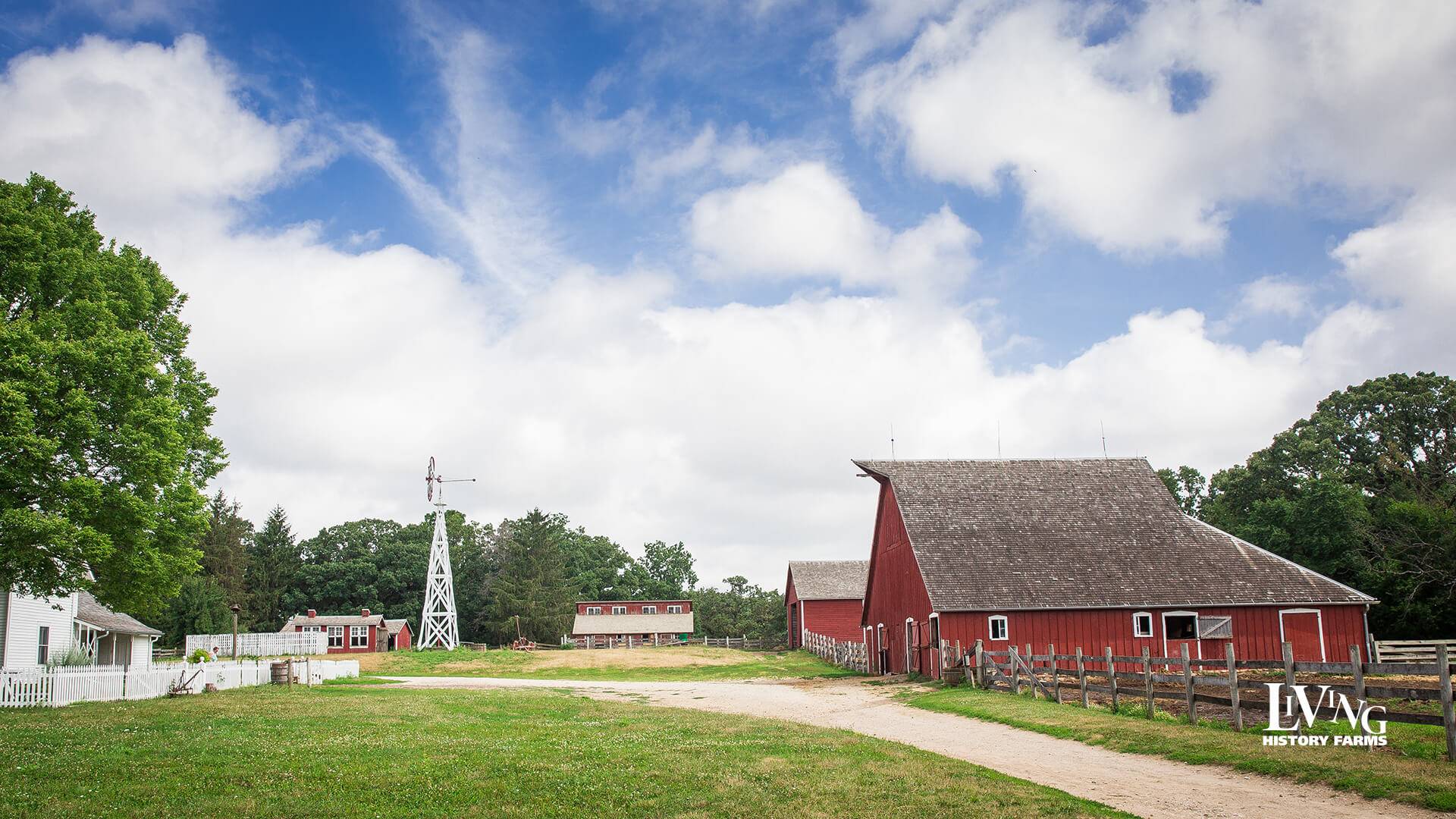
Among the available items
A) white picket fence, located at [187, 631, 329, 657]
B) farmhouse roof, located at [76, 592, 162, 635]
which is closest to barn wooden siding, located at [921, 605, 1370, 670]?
farmhouse roof, located at [76, 592, 162, 635]

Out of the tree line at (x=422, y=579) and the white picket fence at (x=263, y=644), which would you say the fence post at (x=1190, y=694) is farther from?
the tree line at (x=422, y=579)

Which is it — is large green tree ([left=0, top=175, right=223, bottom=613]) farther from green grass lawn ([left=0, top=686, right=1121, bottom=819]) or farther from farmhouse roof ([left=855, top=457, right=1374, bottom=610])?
farmhouse roof ([left=855, top=457, right=1374, bottom=610])

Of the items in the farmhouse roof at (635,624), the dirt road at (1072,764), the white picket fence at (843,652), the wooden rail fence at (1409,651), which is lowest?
the farmhouse roof at (635,624)

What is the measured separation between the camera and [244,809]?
33.5 ft

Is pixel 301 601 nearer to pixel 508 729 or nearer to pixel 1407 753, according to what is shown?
pixel 508 729

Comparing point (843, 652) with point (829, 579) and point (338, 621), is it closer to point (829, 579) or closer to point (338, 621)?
point (829, 579)

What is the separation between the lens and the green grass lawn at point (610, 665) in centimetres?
4384

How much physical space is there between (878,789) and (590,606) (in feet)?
273

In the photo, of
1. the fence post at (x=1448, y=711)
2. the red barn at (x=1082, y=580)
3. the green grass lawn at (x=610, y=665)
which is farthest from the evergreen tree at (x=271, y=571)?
the fence post at (x=1448, y=711)

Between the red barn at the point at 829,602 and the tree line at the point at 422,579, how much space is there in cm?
1576

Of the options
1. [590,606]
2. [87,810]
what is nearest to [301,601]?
[590,606]

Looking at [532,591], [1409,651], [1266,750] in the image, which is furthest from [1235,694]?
[532,591]

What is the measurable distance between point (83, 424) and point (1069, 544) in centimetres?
3234

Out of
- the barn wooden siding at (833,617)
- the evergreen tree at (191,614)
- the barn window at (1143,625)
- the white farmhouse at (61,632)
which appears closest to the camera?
the white farmhouse at (61,632)
